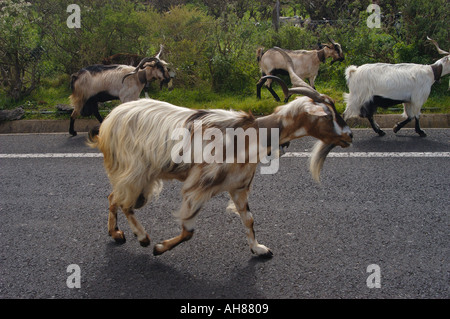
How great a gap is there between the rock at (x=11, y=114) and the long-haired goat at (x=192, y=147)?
4872 millimetres

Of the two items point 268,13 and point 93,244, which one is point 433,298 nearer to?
point 93,244

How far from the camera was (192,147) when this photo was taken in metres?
3.64

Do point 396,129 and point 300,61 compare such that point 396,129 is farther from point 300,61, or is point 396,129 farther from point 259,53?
point 259,53

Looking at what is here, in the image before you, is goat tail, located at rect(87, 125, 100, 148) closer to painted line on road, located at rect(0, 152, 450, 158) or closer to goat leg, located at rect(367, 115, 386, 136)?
painted line on road, located at rect(0, 152, 450, 158)

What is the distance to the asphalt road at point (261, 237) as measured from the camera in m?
3.49

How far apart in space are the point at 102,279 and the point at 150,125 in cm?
123

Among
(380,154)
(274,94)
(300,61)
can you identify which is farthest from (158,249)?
(300,61)

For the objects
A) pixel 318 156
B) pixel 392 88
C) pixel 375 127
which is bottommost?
pixel 375 127

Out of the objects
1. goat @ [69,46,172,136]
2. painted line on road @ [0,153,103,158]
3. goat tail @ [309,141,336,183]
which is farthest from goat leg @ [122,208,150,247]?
goat @ [69,46,172,136]

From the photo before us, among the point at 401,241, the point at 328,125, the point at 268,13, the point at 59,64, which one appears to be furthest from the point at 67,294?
the point at 268,13

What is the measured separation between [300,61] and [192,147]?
5598 mm

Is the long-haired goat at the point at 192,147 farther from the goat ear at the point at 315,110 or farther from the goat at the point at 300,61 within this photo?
the goat at the point at 300,61

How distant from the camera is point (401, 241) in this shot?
4.02 m

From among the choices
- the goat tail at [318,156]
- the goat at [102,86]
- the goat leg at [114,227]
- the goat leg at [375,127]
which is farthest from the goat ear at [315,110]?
the goat at [102,86]
